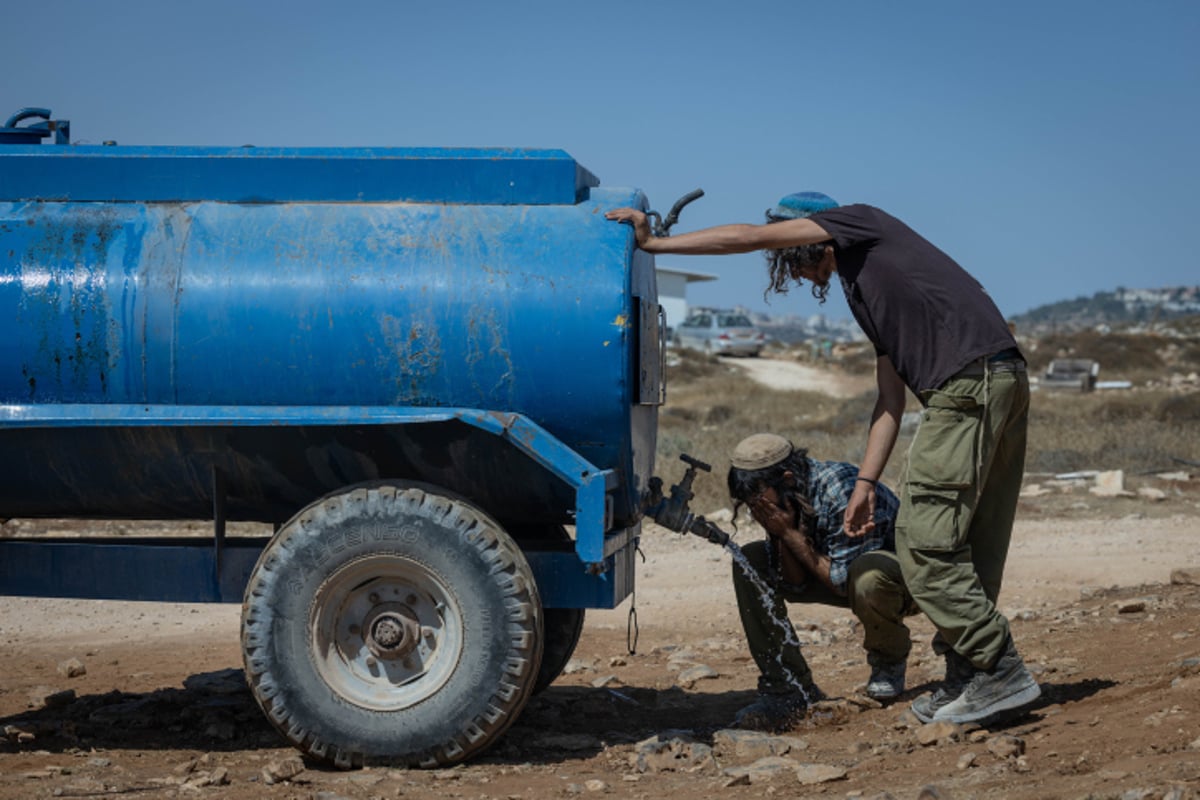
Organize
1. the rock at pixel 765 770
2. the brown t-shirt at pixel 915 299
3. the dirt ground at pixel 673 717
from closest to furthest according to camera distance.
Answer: the dirt ground at pixel 673 717
the rock at pixel 765 770
the brown t-shirt at pixel 915 299

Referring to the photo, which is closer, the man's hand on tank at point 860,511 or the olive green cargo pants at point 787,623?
the man's hand on tank at point 860,511

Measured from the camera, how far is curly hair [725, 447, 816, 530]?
5.15 m

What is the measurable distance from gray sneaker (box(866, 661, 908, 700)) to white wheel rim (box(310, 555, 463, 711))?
1.80m

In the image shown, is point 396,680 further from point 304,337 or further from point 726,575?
point 726,575

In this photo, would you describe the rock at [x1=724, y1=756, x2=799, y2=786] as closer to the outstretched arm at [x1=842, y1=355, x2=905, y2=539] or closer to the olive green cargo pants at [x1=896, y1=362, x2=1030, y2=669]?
the olive green cargo pants at [x1=896, y1=362, x2=1030, y2=669]

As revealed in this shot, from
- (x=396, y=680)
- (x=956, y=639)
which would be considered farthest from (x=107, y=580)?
(x=956, y=639)

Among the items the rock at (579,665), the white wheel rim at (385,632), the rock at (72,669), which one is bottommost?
the rock at (579,665)

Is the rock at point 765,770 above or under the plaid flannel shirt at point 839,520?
under

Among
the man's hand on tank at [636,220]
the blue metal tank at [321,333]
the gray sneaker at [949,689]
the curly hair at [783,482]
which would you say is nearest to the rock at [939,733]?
the gray sneaker at [949,689]

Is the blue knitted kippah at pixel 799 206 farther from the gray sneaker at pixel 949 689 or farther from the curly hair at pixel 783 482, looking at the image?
the gray sneaker at pixel 949 689

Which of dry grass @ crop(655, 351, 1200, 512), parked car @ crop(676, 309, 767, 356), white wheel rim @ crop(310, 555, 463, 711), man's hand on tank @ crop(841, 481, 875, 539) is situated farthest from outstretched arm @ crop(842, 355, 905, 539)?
parked car @ crop(676, 309, 767, 356)

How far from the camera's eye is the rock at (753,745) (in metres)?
4.81

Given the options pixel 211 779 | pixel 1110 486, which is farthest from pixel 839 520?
pixel 1110 486

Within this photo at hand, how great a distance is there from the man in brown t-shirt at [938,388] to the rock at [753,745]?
0.53 meters
